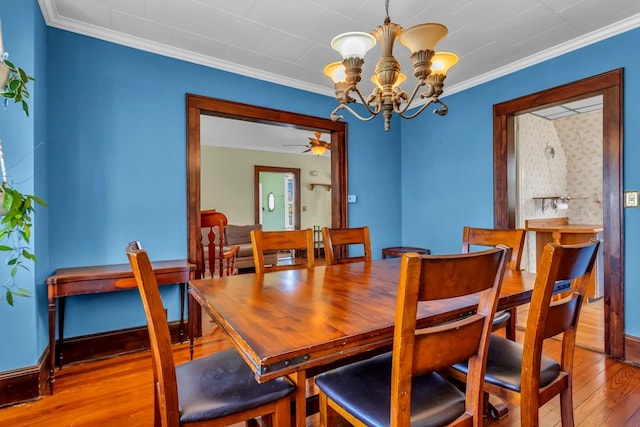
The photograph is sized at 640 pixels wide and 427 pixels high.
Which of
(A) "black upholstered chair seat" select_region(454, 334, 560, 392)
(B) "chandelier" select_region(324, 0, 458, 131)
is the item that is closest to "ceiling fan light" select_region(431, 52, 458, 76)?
(B) "chandelier" select_region(324, 0, 458, 131)

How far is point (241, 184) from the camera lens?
24.3 ft

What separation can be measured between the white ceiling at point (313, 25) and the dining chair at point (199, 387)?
1.89 meters

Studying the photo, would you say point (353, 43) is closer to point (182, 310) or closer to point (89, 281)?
point (89, 281)

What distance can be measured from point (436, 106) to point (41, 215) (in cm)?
374

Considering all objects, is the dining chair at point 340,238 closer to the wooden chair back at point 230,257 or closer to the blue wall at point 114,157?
the blue wall at point 114,157

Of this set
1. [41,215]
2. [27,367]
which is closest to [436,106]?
[41,215]

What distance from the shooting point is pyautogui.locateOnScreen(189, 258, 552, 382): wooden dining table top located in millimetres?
837

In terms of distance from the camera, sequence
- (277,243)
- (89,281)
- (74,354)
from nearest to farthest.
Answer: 1. (277,243)
2. (89,281)
3. (74,354)

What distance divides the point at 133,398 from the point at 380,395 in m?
1.61

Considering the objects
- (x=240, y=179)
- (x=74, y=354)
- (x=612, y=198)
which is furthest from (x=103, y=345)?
(x=240, y=179)

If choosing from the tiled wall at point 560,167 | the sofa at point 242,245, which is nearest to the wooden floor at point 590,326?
the tiled wall at point 560,167

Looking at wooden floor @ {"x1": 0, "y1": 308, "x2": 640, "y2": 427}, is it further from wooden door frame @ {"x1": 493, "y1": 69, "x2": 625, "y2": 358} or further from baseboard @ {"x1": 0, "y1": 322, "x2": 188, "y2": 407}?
wooden door frame @ {"x1": 493, "y1": 69, "x2": 625, "y2": 358}

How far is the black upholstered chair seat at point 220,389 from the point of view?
1035mm

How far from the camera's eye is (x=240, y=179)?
738 cm
